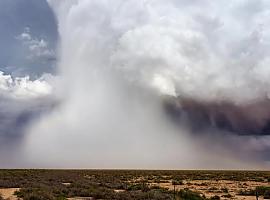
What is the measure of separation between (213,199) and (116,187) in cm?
1559

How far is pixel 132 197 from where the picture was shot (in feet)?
106

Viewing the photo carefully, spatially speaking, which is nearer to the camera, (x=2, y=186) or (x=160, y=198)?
(x=160, y=198)

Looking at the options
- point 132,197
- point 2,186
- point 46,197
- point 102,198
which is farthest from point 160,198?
point 2,186

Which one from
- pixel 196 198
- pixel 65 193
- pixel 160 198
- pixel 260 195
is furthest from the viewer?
pixel 260 195

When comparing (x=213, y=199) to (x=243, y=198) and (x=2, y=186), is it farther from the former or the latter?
(x=2, y=186)

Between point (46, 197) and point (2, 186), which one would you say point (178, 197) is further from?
point (2, 186)

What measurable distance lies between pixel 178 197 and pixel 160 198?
10.6ft

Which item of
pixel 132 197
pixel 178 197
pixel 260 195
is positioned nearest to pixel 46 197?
pixel 132 197

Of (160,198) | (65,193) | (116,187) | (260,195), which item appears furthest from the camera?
(116,187)

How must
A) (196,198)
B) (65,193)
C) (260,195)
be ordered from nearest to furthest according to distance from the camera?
(196,198) < (65,193) < (260,195)

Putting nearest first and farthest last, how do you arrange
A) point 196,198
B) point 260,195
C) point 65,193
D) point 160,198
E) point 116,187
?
point 160,198 < point 196,198 < point 65,193 < point 260,195 < point 116,187

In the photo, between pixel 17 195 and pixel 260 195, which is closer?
pixel 17 195

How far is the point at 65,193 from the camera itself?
37031 mm

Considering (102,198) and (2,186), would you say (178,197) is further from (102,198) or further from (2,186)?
(2,186)
